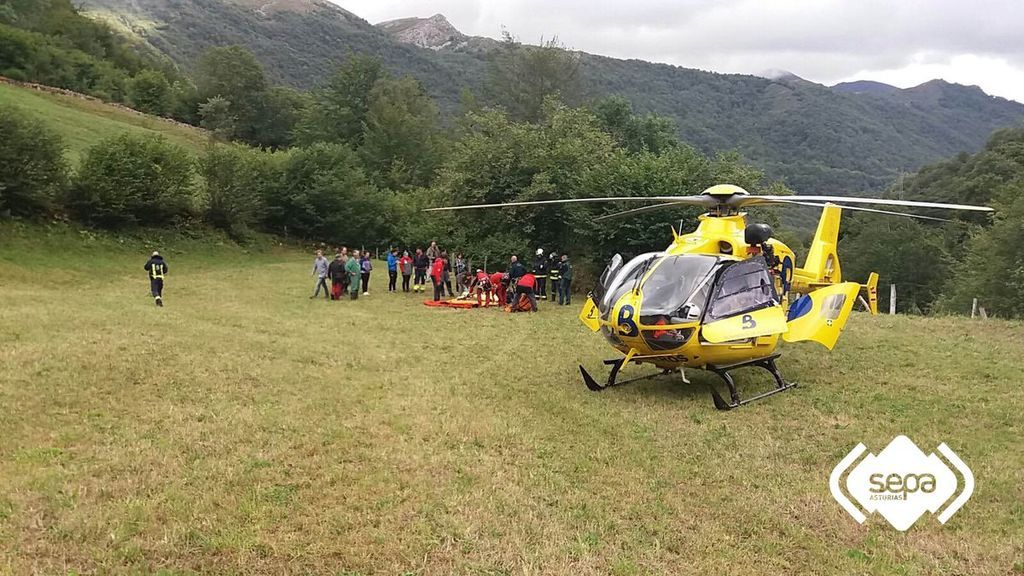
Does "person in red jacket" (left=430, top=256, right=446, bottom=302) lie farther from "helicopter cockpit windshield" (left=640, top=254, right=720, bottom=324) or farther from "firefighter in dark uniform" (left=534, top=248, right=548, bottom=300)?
"helicopter cockpit windshield" (left=640, top=254, right=720, bottom=324)

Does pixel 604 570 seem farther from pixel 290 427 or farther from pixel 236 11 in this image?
pixel 236 11

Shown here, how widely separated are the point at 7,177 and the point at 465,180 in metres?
17.4

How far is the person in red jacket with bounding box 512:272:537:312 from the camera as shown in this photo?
18703 mm

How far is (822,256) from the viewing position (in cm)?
1354

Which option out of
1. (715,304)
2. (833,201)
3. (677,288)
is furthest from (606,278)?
(833,201)

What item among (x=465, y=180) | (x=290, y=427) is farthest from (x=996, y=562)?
(x=465, y=180)

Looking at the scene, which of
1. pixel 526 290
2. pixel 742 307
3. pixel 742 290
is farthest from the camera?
pixel 526 290

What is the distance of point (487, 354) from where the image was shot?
42.6ft

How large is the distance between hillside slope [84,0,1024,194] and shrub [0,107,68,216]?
84.1 meters

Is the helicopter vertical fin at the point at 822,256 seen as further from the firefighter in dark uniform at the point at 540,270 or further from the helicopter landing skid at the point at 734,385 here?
the firefighter in dark uniform at the point at 540,270

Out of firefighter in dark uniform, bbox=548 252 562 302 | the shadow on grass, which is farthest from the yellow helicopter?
firefighter in dark uniform, bbox=548 252 562 302

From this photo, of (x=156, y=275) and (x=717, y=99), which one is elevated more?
(x=717, y=99)

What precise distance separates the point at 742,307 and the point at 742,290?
0.27 metres

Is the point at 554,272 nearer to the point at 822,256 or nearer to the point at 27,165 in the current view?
the point at 822,256
